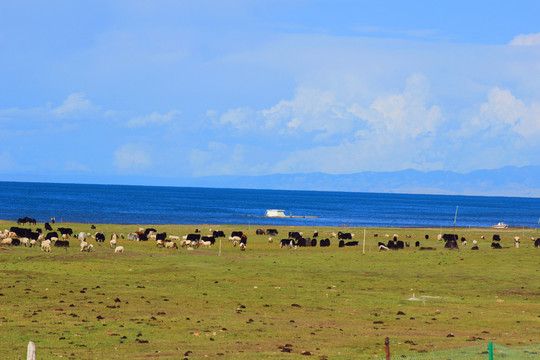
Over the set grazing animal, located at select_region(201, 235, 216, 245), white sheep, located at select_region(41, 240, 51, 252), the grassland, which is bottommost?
the grassland

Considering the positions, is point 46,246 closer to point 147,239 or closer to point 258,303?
point 147,239

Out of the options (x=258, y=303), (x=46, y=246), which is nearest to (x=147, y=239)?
(x=46, y=246)

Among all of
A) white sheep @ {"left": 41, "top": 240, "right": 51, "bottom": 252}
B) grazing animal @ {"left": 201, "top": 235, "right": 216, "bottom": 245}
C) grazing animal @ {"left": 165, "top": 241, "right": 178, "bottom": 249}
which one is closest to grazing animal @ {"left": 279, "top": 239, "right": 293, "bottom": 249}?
grazing animal @ {"left": 201, "top": 235, "right": 216, "bottom": 245}

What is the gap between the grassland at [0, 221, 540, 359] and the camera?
23891 millimetres

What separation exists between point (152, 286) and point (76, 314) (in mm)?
11225

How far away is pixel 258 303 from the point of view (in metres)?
35.0

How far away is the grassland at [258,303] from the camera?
78.4 ft

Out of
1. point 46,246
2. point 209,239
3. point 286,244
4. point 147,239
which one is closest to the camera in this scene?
point 46,246

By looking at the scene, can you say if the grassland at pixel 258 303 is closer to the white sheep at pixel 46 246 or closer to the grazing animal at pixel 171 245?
the white sheep at pixel 46 246

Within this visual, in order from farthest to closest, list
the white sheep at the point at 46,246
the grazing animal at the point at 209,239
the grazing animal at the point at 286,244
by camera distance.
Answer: the grazing animal at the point at 286,244, the grazing animal at the point at 209,239, the white sheep at the point at 46,246

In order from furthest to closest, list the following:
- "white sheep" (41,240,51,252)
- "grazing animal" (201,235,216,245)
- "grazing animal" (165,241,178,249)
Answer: "grazing animal" (201,235,216,245) → "grazing animal" (165,241,178,249) → "white sheep" (41,240,51,252)

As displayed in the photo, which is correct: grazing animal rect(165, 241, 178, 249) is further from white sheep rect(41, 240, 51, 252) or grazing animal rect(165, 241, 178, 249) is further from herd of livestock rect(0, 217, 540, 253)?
white sheep rect(41, 240, 51, 252)

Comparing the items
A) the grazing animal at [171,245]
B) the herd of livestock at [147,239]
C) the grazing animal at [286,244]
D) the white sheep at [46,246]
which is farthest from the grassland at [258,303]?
the grazing animal at [286,244]

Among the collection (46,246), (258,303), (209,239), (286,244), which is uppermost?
(209,239)
